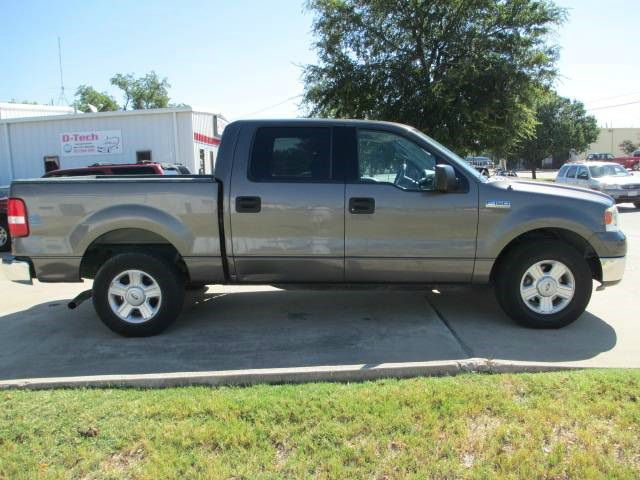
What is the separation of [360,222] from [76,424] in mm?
2711

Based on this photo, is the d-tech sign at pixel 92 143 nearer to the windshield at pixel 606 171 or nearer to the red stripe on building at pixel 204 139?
the red stripe on building at pixel 204 139

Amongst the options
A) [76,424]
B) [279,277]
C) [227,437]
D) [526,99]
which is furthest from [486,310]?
[526,99]

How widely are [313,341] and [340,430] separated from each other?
1.63 metres

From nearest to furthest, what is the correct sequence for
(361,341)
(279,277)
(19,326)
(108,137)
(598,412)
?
1. (598,412)
2. (361,341)
3. (279,277)
4. (19,326)
5. (108,137)

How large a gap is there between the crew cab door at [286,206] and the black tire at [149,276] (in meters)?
0.62

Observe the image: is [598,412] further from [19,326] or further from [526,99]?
[526,99]

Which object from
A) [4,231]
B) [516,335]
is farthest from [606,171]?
[4,231]

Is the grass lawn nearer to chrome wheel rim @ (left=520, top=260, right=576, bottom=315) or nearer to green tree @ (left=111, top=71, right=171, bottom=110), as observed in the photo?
chrome wheel rim @ (left=520, top=260, right=576, bottom=315)

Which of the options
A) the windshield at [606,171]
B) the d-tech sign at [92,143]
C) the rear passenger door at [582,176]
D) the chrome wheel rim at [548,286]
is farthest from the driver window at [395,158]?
the d-tech sign at [92,143]

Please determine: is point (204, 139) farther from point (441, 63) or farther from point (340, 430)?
point (340, 430)

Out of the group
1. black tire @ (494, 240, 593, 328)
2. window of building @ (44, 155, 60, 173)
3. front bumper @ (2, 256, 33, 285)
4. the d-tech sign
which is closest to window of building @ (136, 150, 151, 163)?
the d-tech sign

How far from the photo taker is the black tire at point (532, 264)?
4.80 metres

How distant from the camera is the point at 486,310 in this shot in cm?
554

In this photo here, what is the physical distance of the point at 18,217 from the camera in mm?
4816
